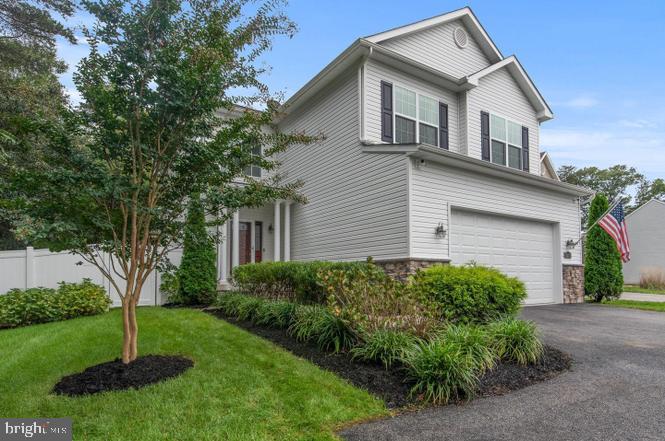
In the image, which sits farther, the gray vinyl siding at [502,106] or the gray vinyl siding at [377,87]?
the gray vinyl siding at [502,106]

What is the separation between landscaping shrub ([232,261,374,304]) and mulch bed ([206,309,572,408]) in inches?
54.5

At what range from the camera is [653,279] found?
68.0 feet

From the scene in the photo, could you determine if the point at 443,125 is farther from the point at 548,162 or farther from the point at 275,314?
the point at 548,162

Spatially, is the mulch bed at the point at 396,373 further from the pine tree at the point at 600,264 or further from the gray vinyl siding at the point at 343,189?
the pine tree at the point at 600,264

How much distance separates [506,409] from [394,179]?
6117 mm

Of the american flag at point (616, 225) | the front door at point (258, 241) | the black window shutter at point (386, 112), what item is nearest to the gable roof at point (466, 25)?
the black window shutter at point (386, 112)

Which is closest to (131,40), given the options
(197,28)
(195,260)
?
Answer: (197,28)

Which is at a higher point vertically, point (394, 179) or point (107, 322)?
point (394, 179)

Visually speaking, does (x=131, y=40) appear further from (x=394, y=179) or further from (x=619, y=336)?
(x=619, y=336)

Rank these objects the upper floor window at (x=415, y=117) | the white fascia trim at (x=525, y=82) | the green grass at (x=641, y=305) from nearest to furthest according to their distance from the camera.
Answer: the upper floor window at (x=415, y=117), the green grass at (x=641, y=305), the white fascia trim at (x=525, y=82)

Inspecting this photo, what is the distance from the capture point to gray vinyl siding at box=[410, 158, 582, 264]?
904cm

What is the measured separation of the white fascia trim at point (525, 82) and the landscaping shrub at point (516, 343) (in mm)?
9285

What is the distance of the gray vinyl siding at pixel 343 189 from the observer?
9359 mm

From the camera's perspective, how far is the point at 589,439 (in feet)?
10.5
